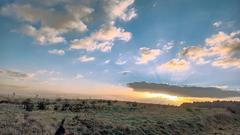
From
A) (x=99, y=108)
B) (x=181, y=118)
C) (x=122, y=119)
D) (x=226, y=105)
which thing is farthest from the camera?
(x=226, y=105)

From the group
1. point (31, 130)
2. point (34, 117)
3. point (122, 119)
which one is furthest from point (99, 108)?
point (31, 130)

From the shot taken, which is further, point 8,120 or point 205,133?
point 205,133

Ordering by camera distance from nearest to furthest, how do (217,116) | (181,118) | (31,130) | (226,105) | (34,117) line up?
(31,130), (34,117), (181,118), (217,116), (226,105)

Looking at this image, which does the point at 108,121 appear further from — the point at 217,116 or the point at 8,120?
the point at 217,116

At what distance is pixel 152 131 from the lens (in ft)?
108

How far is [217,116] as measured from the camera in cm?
5006

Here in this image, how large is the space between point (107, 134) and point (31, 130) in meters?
7.02

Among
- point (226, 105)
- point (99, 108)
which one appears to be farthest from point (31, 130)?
point (226, 105)

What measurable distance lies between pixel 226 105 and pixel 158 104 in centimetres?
1836

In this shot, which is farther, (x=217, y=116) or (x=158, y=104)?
(x=158, y=104)

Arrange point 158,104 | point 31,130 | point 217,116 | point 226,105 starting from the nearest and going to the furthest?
1. point 31,130
2. point 217,116
3. point 158,104
4. point 226,105

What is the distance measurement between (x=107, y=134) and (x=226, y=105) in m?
46.8

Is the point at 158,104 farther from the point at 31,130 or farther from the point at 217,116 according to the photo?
the point at 31,130

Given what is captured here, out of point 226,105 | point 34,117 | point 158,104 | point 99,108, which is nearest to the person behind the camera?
point 34,117
